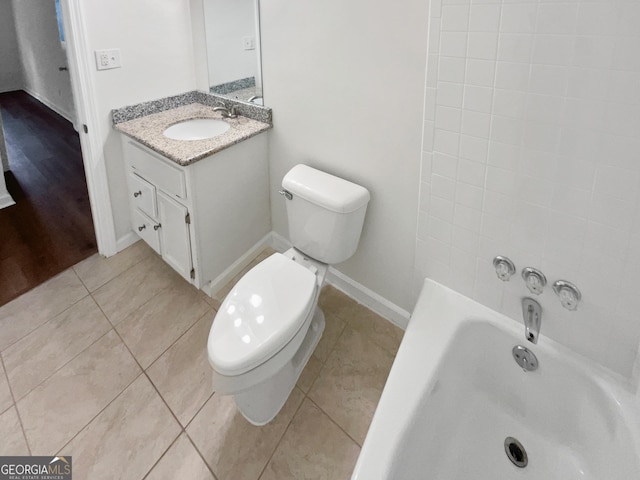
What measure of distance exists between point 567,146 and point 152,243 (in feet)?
6.50

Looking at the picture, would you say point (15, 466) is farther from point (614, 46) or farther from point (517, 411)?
point (614, 46)

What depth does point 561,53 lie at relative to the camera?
1.02 metres

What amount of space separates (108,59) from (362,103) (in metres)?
1.30

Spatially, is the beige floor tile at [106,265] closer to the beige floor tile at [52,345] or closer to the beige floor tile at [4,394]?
the beige floor tile at [52,345]

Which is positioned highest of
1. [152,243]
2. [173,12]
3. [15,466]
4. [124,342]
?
[173,12]

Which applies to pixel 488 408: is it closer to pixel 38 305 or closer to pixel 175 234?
pixel 175 234

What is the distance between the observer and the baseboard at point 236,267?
2.13 m

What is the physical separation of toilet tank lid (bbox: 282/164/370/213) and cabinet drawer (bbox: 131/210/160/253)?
847 millimetres

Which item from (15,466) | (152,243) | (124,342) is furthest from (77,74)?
(15,466)

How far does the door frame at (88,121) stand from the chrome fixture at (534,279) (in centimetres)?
206

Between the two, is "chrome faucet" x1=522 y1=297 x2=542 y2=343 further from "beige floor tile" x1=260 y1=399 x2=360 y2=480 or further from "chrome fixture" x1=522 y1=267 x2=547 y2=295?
"beige floor tile" x1=260 y1=399 x2=360 y2=480

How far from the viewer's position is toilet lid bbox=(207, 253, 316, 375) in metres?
1.32

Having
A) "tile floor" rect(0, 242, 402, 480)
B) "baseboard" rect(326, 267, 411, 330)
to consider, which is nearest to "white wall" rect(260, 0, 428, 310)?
"baseboard" rect(326, 267, 411, 330)

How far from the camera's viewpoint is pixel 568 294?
1.18 m
